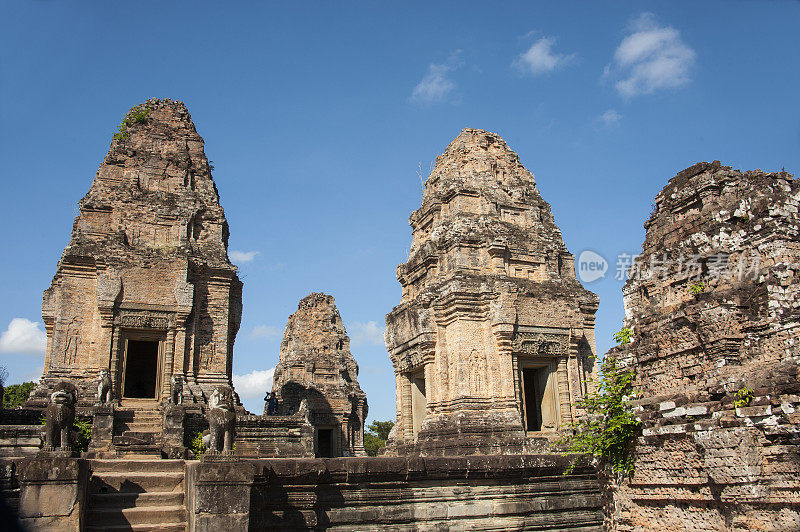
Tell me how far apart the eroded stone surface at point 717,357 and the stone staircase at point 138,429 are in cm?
1074

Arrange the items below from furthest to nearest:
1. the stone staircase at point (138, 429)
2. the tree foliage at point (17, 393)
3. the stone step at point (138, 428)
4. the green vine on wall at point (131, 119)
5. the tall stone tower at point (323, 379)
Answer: the tree foliage at point (17, 393), the tall stone tower at point (323, 379), the green vine on wall at point (131, 119), the stone step at point (138, 428), the stone staircase at point (138, 429)

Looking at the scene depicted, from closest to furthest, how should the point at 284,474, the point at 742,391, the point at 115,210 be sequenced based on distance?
the point at 742,391 < the point at 284,474 < the point at 115,210

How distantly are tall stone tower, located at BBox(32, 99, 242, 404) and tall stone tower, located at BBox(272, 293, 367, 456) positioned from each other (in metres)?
11.8

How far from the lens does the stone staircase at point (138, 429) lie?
48.4 feet

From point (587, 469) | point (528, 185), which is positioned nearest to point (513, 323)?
point (528, 185)

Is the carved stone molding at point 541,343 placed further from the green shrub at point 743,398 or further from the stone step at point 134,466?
the green shrub at point 743,398

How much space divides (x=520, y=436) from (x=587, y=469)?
17.1 ft

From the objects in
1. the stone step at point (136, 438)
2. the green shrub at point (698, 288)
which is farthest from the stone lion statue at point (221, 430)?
the stone step at point (136, 438)

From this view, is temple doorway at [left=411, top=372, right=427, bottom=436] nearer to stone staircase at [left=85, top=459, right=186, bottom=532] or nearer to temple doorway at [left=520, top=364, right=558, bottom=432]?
temple doorway at [left=520, top=364, right=558, bottom=432]

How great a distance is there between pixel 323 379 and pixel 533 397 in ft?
57.5

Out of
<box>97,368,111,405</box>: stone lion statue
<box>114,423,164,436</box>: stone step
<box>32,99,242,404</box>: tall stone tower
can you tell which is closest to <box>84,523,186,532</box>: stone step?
<box>114,423,164,436</box>: stone step

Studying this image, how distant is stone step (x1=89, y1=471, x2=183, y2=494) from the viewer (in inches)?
328

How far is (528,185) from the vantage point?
61.1 feet

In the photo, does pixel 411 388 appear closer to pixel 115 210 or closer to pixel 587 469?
pixel 587 469
